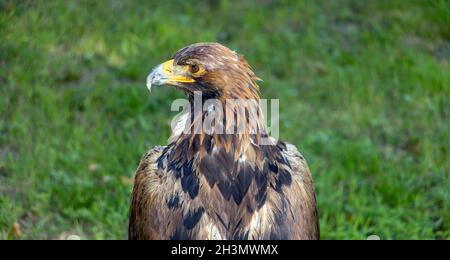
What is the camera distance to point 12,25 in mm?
6816

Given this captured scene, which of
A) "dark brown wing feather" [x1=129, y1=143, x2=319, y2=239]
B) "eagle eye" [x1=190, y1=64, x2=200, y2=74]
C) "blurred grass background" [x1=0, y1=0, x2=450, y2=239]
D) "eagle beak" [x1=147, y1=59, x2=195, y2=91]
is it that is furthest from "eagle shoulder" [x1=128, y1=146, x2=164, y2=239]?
"blurred grass background" [x1=0, y1=0, x2=450, y2=239]

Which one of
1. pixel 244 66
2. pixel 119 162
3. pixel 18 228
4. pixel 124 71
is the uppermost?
pixel 124 71

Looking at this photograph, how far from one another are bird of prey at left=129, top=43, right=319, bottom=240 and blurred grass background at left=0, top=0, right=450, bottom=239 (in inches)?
63.7

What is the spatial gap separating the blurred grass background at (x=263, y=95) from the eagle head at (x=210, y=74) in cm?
176

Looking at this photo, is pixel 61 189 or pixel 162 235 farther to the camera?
pixel 61 189

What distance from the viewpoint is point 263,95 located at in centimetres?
705

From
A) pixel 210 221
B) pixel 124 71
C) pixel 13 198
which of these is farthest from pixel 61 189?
pixel 210 221

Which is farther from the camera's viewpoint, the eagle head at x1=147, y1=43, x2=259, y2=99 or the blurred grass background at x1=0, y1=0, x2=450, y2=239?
the blurred grass background at x1=0, y1=0, x2=450, y2=239

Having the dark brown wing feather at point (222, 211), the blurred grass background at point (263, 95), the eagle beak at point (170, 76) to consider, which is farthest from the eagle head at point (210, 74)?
the blurred grass background at point (263, 95)

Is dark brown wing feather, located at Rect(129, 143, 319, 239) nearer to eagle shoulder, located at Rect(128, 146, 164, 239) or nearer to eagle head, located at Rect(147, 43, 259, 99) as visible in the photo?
eagle shoulder, located at Rect(128, 146, 164, 239)

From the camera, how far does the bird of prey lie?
3.74m

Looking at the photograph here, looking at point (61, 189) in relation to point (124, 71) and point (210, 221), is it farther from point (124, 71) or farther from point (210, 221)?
point (210, 221)

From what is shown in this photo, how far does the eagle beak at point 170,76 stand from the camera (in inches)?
155

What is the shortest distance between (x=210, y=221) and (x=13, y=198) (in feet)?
7.77
